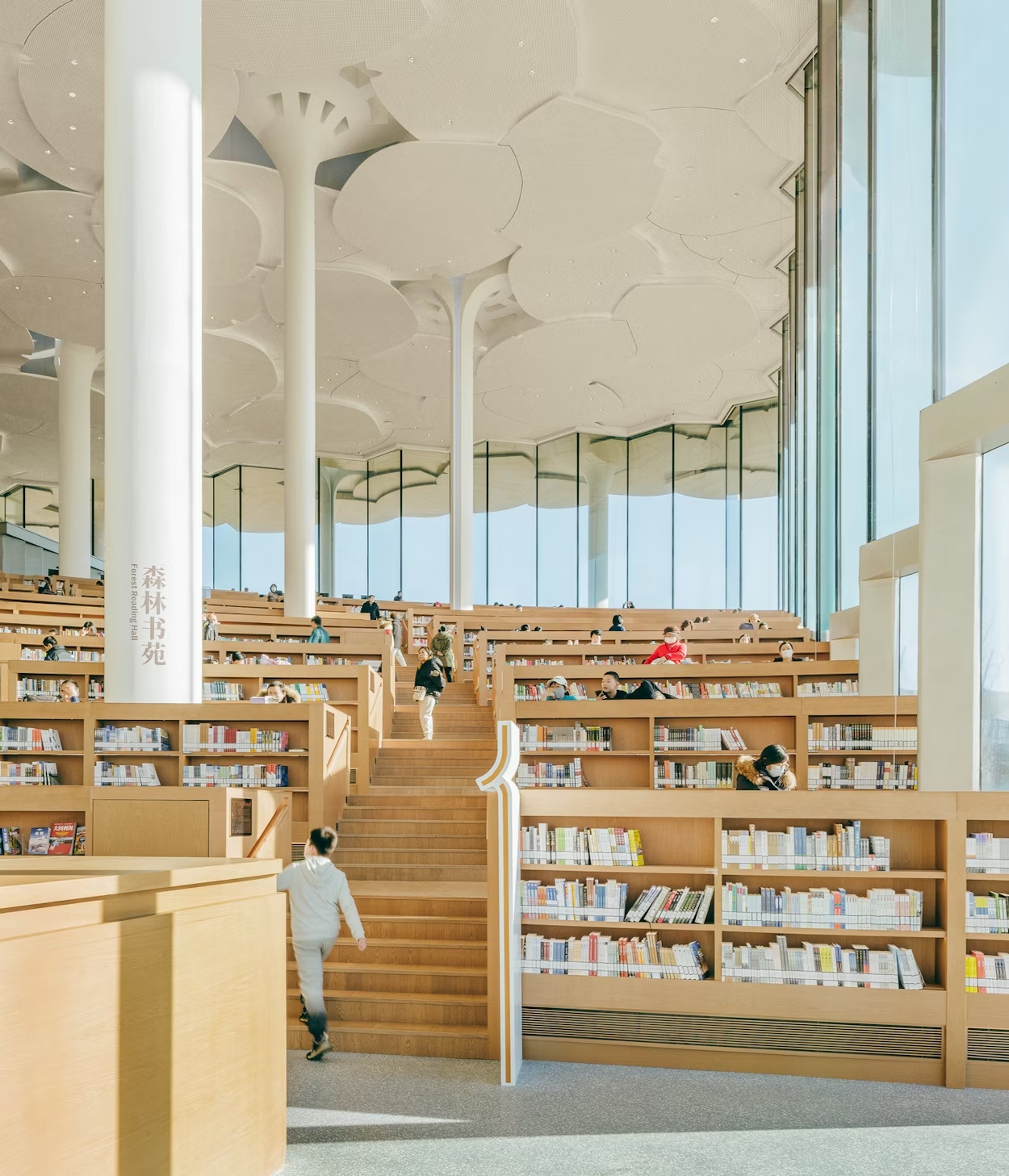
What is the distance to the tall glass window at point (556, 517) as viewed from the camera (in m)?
32.9

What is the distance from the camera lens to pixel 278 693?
31.6 feet

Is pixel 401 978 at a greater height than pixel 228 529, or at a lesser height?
lesser

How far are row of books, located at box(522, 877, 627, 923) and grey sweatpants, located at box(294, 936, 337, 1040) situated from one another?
3.54 feet

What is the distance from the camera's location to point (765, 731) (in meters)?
8.57

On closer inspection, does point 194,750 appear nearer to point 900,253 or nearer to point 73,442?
point 900,253

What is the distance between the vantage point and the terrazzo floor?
13.6 ft

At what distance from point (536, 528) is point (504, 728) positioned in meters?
27.9

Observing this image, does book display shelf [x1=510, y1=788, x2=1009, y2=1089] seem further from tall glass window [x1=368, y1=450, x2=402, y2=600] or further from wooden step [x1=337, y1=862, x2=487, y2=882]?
tall glass window [x1=368, y1=450, x2=402, y2=600]

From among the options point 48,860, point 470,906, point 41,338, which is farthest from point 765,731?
point 41,338

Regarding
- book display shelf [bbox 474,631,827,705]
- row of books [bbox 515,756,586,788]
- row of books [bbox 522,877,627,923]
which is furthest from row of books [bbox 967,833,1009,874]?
book display shelf [bbox 474,631,827,705]

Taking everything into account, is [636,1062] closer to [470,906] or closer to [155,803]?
[470,906]

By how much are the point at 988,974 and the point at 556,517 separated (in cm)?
2824

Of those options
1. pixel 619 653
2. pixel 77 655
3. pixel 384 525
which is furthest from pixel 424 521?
pixel 77 655

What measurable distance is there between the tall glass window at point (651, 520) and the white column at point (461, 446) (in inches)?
366
